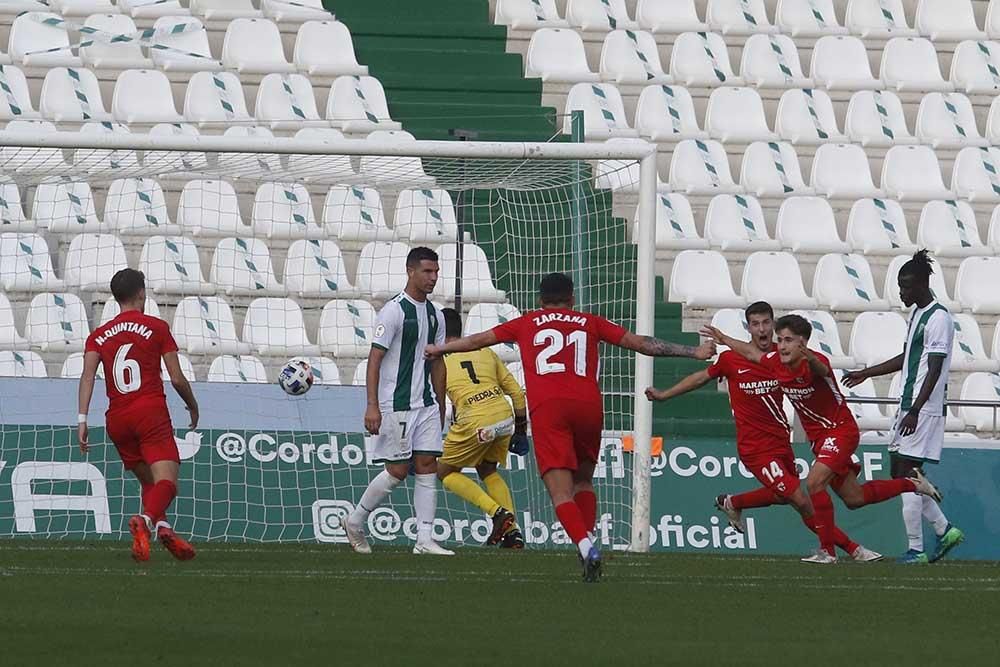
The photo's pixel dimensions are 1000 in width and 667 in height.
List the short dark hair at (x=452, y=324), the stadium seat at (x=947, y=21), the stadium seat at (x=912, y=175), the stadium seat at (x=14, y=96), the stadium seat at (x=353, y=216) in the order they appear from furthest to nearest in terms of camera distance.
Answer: the stadium seat at (x=947, y=21) → the stadium seat at (x=912, y=175) → the stadium seat at (x=14, y=96) → the stadium seat at (x=353, y=216) → the short dark hair at (x=452, y=324)

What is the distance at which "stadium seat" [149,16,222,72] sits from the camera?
18.5 m

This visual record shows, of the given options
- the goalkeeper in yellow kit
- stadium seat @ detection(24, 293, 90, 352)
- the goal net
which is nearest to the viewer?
the goalkeeper in yellow kit

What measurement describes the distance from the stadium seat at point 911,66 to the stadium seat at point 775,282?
3.47 m

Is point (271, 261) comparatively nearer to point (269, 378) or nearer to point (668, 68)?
point (269, 378)

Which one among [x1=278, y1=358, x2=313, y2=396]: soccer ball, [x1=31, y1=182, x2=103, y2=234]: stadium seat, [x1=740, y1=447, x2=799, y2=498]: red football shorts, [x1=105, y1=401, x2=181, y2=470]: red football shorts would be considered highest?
[x1=31, y1=182, x2=103, y2=234]: stadium seat

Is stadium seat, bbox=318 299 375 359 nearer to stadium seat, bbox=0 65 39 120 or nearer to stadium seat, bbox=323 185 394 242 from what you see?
stadium seat, bbox=323 185 394 242

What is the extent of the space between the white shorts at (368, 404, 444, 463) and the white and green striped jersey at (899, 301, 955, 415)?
3268 mm

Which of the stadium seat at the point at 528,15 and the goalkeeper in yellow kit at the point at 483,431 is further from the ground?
the stadium seat at the point at 528,15

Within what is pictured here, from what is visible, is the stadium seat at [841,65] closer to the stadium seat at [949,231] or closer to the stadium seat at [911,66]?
the stadium seat at [911,66]

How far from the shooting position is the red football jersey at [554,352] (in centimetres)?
1016

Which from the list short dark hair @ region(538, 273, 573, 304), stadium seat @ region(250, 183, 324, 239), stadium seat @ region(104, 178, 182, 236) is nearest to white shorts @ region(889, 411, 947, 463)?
short dark hair @ region(538, 273, 573, 304)

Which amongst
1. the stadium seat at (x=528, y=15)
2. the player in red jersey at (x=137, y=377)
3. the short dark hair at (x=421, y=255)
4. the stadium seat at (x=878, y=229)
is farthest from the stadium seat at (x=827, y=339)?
the player in red jersey at (x=137, y=377)

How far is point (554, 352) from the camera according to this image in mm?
10164

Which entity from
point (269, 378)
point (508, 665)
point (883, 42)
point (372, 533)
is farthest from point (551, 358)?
point (883, 42)
